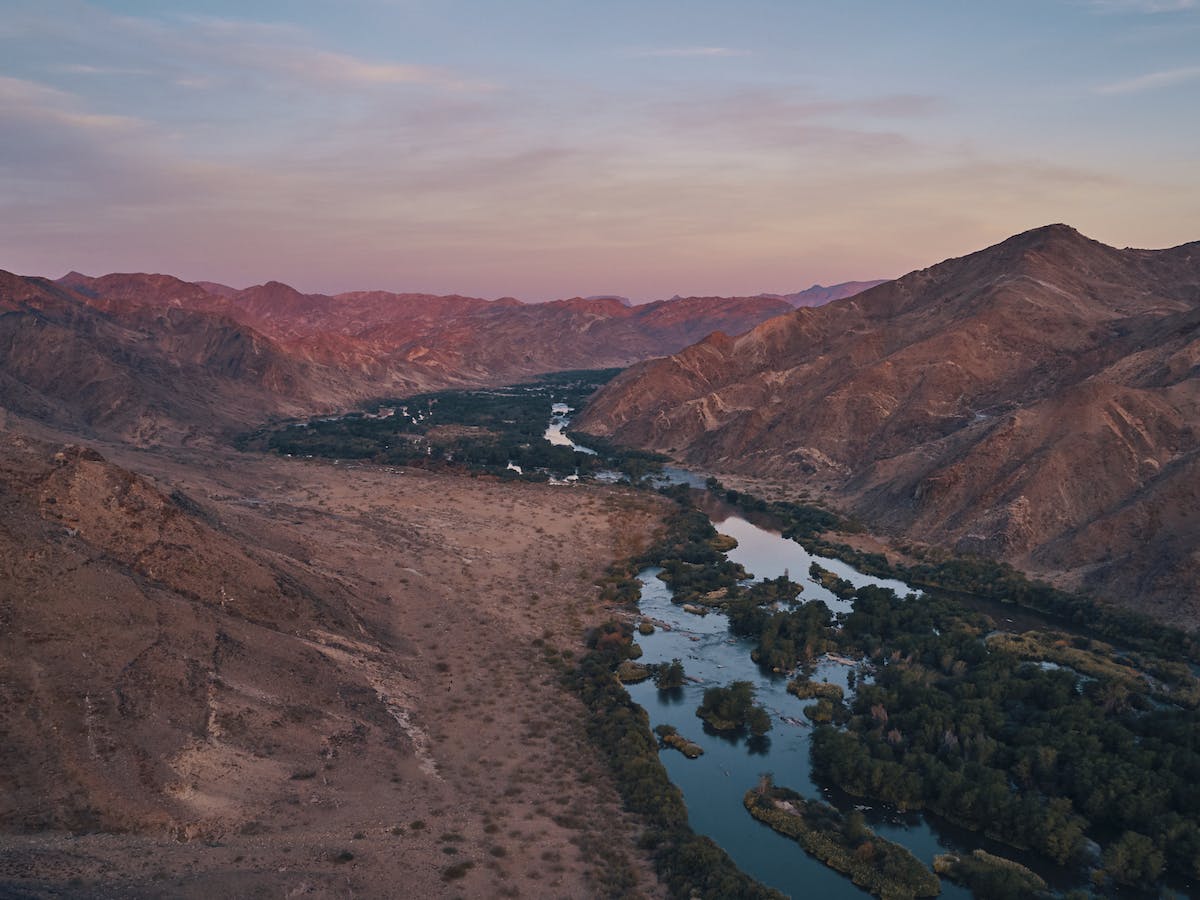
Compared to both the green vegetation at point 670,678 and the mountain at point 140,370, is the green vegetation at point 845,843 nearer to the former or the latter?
the green vegetation at point 670,678

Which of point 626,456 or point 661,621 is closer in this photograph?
point 661,621

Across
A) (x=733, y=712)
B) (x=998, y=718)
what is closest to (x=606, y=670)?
(x=733, y=712)

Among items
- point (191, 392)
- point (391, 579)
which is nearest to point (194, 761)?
point (391, 579)

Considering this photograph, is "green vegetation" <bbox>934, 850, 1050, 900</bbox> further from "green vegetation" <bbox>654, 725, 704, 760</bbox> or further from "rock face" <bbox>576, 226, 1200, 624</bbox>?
"rock face" <bbox>576, 226, 1200, 624</bbox>

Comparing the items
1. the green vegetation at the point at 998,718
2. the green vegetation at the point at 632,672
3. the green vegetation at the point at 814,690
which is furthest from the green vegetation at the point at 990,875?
the green vegetation at the point at 632,672

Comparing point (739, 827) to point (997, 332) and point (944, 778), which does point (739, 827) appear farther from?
point (997, 332)

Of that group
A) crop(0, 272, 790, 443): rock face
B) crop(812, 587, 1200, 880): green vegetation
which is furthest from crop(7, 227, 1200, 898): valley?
crop(0, 272, 790, 443): rock face
